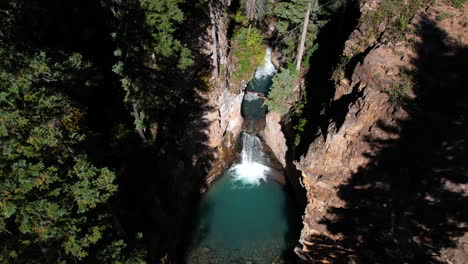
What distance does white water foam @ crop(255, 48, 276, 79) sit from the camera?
1157 inches

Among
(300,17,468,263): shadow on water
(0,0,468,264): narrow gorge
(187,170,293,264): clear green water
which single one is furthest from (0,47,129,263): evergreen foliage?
(300,17,468,263): shadow on water

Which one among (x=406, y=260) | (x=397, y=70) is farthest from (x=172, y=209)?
(x=397, y=70)

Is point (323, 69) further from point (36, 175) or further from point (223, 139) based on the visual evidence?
point (36, 175)

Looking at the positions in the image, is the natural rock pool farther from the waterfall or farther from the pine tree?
the pine tree

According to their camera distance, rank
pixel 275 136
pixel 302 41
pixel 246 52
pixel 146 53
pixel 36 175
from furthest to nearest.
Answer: pixel 246 52
pixel 275 136
pixel 302 41
pixel 146 53
pixel 36 175

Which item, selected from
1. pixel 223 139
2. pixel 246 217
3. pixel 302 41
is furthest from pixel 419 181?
pixel 223 139

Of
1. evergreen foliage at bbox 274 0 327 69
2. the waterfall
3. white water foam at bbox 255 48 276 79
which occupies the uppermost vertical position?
evergreen foliage at bbox 274 0 327 69

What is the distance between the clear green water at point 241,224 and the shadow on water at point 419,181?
238 inches

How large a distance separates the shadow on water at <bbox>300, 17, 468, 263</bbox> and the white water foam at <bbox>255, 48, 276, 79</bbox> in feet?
52.4

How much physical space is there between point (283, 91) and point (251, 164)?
8977 millimetres

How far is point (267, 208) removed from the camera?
22.6 meters

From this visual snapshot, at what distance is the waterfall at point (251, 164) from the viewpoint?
969 inches

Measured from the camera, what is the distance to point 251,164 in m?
25.5

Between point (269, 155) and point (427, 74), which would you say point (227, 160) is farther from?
point (427, 74)
